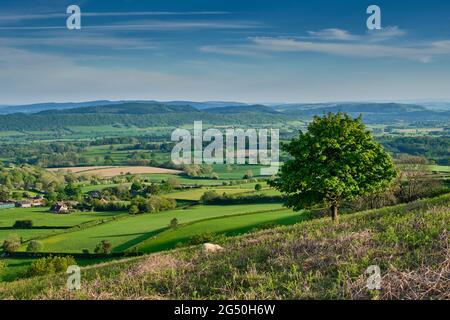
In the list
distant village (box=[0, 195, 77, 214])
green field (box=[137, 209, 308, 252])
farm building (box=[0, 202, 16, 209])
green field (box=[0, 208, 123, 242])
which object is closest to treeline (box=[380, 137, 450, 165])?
green field (box=[137, 209, 308, 252])

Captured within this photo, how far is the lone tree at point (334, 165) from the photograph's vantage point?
31.3 metres

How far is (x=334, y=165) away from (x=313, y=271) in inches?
775

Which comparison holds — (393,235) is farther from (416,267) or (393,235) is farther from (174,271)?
(174,271)

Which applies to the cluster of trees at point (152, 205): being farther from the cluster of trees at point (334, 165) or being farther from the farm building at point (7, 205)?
the cluster of trees at point (334, 165)

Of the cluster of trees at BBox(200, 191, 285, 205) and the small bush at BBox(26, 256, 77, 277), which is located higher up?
the small bush at BBox(26, 256, 77, 277)

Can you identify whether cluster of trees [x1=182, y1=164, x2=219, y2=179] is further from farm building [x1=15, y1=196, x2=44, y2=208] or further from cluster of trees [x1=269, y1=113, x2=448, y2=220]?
cluster of trees [x1=269, y1=113, x2=448, y2=220]

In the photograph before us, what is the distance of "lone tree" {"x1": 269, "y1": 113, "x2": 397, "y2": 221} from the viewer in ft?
103

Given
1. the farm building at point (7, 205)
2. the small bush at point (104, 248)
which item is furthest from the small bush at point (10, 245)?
the farm building at point (7, 205)

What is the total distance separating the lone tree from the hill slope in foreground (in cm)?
1492

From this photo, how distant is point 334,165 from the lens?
103 ft

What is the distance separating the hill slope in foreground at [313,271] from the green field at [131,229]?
55357 millimetres

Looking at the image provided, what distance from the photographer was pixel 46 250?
230 ft

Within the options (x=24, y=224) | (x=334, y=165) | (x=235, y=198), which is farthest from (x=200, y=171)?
(x=334, y=165)
